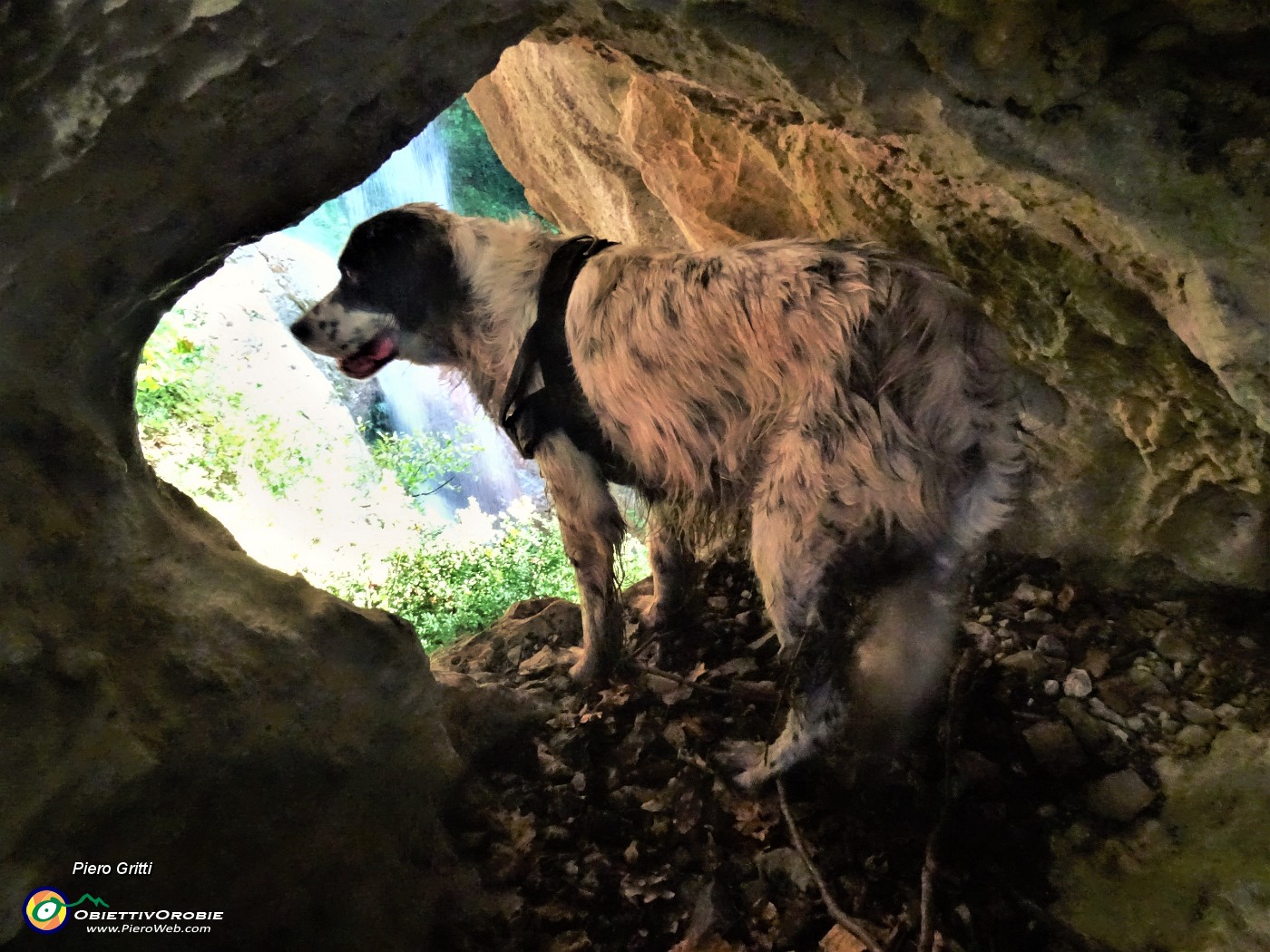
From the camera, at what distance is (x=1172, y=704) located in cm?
204

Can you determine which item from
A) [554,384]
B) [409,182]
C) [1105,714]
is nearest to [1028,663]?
[1105,714]

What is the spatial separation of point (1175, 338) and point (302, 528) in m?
4.16

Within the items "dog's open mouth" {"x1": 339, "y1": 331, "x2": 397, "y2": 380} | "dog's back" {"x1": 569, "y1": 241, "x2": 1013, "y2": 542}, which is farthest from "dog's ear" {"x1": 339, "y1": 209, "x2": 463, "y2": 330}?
"dog's back" {"x1": 569, "y1": 241, "x2": 1013, "y2": 542}

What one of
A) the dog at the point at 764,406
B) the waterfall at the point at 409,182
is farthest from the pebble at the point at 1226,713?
the waterfall at the point at 409,182

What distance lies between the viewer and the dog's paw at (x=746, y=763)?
209cm

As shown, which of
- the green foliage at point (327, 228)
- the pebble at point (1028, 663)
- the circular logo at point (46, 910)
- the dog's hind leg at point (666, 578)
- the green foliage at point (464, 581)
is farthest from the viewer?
the green foliage at point (327, 228)

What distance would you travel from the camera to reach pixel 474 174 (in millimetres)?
8508

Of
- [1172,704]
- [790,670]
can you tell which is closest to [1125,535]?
[1172,704]

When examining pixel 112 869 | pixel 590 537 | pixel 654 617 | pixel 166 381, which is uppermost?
pixel 166 381

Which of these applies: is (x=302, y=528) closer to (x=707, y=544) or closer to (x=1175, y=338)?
(x=707, y=544)

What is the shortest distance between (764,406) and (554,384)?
31.0 inches

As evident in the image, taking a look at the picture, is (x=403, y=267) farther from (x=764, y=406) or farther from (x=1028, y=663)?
(x=1028, y=663)

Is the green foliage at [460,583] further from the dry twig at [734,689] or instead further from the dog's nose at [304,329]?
the dog's nose at [304,329]

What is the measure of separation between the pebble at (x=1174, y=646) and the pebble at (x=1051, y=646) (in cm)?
27
